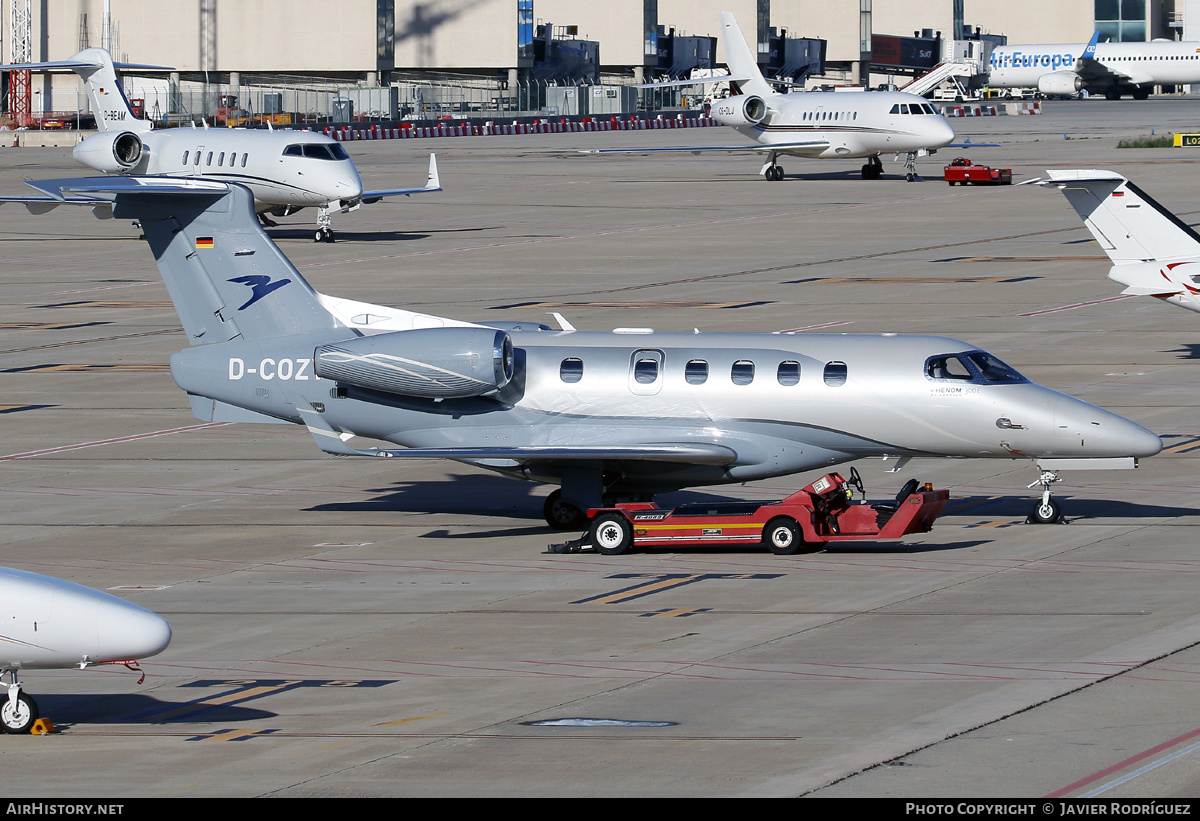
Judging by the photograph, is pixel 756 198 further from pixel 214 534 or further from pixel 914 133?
pixel 214 534

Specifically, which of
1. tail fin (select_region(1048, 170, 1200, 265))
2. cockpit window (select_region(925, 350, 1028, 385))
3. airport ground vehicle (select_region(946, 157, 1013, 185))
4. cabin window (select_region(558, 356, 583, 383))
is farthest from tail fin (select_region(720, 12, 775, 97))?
cockpit window (select_region(925, 350, 1028, 385))

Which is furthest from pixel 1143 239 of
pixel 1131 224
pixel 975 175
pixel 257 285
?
pixel 975 175

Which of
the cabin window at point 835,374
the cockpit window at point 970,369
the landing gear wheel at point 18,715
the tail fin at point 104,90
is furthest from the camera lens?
the tail fin at point 104,90

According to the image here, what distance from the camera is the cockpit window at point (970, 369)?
24.7 metres

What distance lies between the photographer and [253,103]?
14575 cm

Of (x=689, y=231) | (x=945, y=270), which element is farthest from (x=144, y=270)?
(x=945, y=270)

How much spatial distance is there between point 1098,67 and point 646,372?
489ft

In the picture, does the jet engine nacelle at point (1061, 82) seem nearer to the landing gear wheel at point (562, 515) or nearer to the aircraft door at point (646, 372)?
the aircraft door at point (646, 372)

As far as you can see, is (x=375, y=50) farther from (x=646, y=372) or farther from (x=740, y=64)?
(x=646, y=372)

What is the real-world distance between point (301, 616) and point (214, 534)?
551 cm

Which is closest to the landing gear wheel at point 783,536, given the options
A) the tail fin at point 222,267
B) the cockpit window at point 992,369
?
the cockpit window at point 992,369

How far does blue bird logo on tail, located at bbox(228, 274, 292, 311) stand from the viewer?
26.9 meters

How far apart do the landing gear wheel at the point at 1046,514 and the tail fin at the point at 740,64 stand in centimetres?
6698

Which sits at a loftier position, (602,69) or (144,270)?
(602,69)
